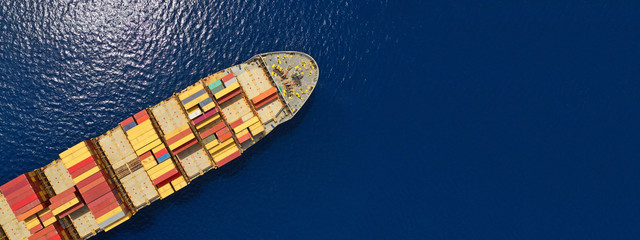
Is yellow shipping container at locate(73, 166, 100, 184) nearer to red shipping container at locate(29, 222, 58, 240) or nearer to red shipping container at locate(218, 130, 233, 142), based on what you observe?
red shipping container at locate(29, 222, 58, 240)

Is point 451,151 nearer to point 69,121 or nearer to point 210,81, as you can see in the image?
point 210,81

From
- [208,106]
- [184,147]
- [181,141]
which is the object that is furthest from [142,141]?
[208,106]

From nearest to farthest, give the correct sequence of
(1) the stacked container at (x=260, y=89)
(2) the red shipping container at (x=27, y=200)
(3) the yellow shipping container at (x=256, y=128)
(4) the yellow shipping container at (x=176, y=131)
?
(2) the red shipping container at (x=27, y=200)
(4) the yellow shipping container at (x=176, y=131)
(3) the yellow shipping container at (x=256, y=128)
(1) the stacked container at (x=260, y=89)

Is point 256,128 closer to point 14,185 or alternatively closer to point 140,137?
point 140,137

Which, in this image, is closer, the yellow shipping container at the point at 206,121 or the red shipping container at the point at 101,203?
the red shipping container at the point at 101,203

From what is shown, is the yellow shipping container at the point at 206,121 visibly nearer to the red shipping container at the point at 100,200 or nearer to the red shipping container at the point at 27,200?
the red shipping container at the point at 100,200

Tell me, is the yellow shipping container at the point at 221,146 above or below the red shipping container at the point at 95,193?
below

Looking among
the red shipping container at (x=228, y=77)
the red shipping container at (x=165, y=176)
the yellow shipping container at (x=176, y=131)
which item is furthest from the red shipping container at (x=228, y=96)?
the red shipping container at (x=165, y=176)
